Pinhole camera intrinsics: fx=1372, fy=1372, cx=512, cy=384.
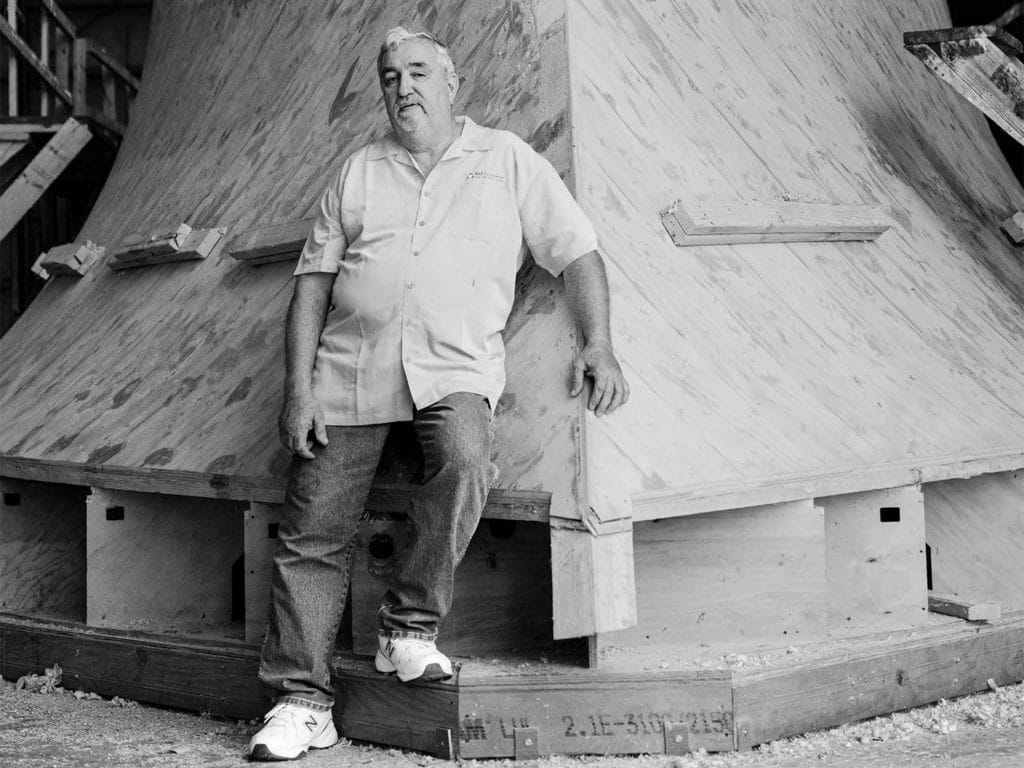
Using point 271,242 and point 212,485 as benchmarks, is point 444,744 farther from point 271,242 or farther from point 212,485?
point 271,242

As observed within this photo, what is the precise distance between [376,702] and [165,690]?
106 cm

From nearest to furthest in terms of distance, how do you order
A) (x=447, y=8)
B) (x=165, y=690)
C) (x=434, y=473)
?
(x=434, y=473) → (x=165, y=690) → (x=447, y=8)

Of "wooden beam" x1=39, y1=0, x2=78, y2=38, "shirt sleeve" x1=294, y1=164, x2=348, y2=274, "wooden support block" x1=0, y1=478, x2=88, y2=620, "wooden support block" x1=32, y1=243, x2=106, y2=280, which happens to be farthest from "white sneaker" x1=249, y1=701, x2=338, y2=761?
"wooden beam" x1=39, y1=0, x2=78, y2=38

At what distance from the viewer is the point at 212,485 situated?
4.93 metres

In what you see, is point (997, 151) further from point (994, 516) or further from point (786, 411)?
point (786, 411)

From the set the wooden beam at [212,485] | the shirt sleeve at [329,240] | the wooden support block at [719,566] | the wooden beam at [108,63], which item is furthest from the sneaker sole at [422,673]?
the wooden beam at [108,63]

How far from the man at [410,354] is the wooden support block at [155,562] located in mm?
1263

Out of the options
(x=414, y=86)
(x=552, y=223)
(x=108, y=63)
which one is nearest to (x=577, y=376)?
(x=552, y=223)

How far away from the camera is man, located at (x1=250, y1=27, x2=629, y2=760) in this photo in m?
4.14

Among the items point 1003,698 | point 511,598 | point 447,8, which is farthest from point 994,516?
point 447,8

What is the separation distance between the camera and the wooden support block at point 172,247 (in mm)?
6145

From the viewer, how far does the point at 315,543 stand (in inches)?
169

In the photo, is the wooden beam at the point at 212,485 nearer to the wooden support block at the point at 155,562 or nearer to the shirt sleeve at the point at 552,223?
the wooden support block at the point at 155,562

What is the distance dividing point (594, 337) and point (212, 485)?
156cm
